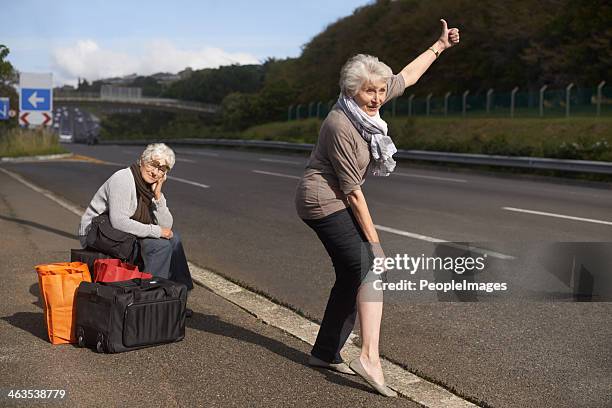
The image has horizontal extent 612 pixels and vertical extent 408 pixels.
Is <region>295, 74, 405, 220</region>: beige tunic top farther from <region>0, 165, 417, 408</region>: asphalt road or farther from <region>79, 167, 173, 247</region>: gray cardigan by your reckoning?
<region>79, 167, 173, 247</region>: gray cardigan

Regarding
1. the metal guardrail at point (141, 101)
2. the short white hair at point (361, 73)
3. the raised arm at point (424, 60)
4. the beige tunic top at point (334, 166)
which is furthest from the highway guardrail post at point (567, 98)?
the metal guardrail at point (141, 101)

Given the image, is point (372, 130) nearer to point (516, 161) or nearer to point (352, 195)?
point (352, 195)

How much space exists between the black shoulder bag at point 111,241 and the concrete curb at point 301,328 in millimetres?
977

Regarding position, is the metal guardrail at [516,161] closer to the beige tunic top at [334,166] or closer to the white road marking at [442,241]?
the white road marking at [442,241]

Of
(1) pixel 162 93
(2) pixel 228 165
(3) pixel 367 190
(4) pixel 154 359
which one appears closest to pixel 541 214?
(3) pixel 367 190

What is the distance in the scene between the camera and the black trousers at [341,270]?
14.4ft

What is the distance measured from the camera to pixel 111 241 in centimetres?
603

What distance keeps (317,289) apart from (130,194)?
6.27 ft

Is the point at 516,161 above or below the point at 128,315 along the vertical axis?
above

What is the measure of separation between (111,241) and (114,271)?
1.57 ft

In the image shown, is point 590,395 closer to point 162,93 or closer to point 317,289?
point 317,289

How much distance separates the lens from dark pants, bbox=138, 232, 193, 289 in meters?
6.15

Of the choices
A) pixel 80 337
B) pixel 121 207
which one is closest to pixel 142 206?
pixel 121 207

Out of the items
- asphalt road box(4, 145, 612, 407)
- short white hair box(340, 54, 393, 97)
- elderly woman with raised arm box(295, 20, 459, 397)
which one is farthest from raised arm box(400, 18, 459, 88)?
asphalt road box(4, 145, 612, 407)
